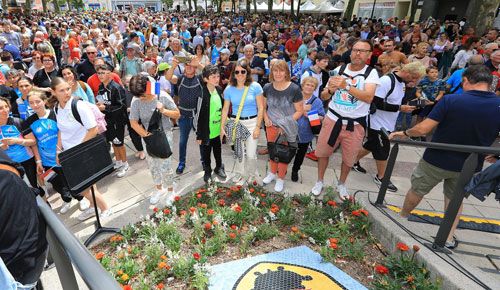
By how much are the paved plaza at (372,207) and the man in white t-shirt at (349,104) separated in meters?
0.78

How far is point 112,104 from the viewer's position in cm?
503

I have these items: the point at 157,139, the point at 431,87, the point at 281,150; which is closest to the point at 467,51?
the point at 431,87

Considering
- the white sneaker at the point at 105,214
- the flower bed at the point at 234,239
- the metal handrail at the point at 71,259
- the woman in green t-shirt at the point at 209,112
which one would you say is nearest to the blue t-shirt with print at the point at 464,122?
the flower bed at the point at 234,239

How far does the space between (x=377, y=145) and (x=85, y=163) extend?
3.95 m

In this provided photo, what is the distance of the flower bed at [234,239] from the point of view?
2.88 m

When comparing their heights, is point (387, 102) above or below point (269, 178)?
above

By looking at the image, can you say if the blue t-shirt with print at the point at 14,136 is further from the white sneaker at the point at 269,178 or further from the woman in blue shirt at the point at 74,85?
the white sneaker at the point at 269,178

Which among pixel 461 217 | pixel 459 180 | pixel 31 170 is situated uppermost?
pixel 459 180

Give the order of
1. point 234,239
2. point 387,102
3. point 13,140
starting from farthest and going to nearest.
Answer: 1. point 387,102
2. point 13,140
3. point 234,239

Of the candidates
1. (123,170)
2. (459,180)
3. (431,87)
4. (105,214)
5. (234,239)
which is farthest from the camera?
(431,87)

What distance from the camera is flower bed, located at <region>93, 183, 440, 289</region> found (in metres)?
2.88

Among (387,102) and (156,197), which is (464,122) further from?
(156,197)

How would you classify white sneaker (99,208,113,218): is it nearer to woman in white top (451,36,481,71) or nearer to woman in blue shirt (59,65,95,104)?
woman in blue shirt (59,65,95,104)

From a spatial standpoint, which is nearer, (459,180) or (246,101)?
(459,180)
